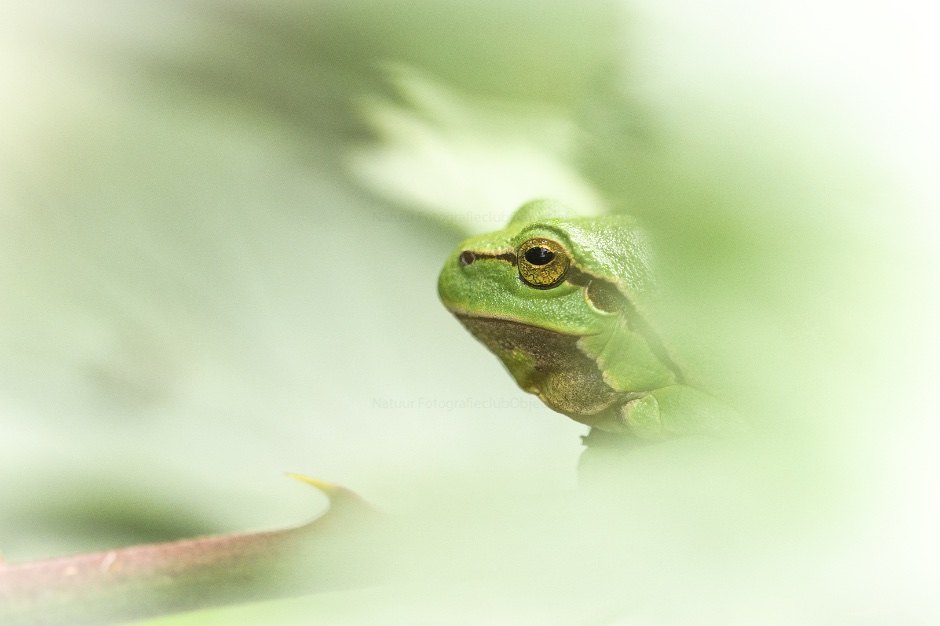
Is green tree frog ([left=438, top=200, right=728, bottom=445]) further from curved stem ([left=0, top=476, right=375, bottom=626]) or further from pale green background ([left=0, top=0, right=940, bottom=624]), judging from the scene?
curved stem ([left=0, top=476, right=375, bottom=626])

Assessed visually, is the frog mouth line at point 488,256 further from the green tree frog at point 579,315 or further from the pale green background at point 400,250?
the pale green background at point 400,250

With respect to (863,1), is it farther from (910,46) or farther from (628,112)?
(628,112)

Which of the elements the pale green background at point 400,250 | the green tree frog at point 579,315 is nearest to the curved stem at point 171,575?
the pale green background at point 400,250

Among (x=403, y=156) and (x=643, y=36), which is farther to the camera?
(x=403, y=156)

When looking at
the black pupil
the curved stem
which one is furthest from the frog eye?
the curved stem

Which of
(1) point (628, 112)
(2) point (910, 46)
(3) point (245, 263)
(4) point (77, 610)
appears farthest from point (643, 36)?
(3) point (245, 263)

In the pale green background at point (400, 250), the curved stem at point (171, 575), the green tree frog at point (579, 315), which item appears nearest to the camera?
the pale green background at point (400, 250)

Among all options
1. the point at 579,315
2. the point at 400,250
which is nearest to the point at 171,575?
the point at 579,315
